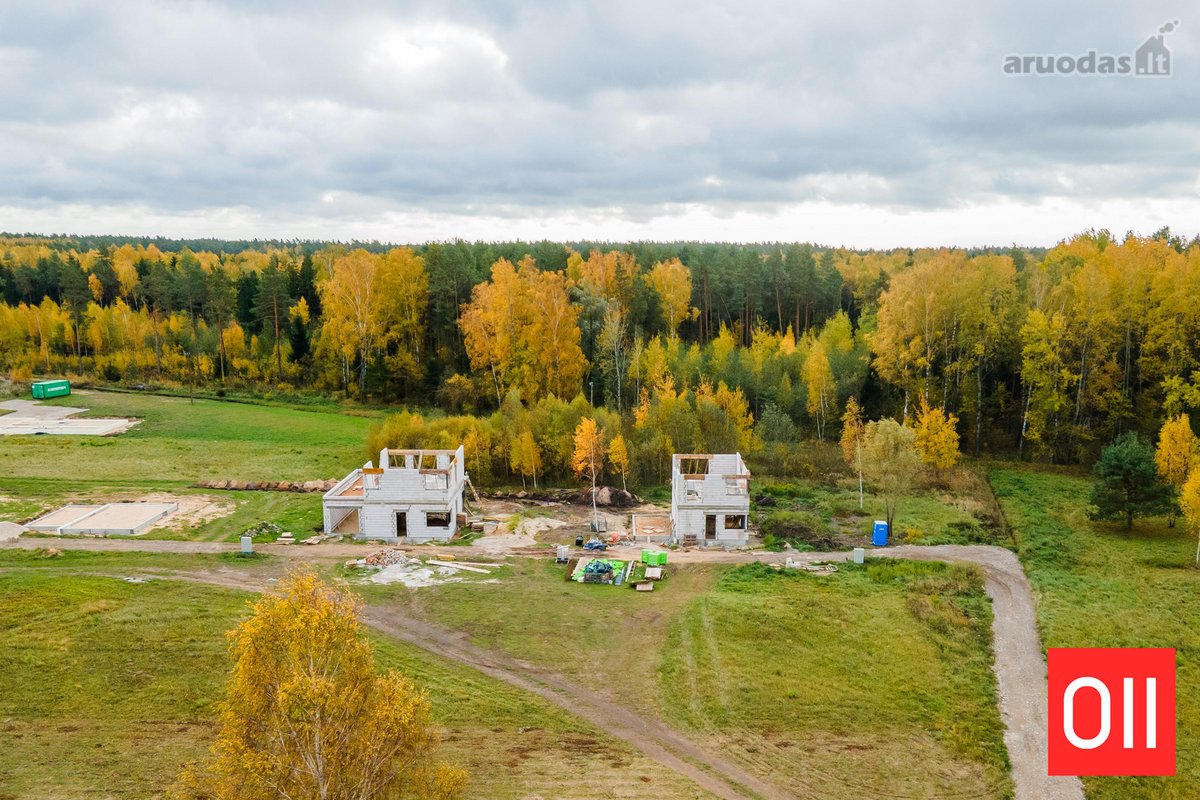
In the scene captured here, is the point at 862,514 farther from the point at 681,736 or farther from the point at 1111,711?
the point at 681,736

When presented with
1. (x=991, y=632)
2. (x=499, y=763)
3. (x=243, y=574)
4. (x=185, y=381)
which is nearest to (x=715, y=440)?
(x=991, y=632)

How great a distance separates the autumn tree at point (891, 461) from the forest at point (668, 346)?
40.8 feet

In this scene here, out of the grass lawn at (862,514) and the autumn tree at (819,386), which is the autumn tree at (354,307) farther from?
the grass lawn at (862,514)

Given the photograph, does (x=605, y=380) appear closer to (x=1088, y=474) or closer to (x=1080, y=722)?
(x=1088, y=474)

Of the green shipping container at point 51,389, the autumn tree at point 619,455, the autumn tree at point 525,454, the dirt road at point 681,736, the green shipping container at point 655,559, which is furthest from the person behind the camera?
the green shipping container at point 51,389

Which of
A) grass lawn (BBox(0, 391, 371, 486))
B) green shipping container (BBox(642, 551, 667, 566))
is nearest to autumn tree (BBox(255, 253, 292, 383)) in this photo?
grass lawn (BBox(0, 391, 371, 486))

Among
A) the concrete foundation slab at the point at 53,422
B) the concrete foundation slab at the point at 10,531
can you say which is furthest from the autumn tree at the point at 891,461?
the concrete foundation slab at the point at 53,422

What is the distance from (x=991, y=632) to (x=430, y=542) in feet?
75.0

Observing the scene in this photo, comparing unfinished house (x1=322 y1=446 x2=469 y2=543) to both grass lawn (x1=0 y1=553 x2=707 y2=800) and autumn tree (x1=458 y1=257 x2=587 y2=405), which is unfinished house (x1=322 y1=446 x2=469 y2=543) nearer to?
grass lawn (x1=0 y1=553 x2=707 y2=800)

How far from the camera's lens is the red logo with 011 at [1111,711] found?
20375mm

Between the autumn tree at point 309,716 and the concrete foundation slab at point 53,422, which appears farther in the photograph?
the concrete foundation slab at point 53,422

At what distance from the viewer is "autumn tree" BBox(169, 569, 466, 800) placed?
12.0 metres

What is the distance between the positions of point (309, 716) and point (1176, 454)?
43314mm

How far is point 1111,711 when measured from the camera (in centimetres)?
2269
